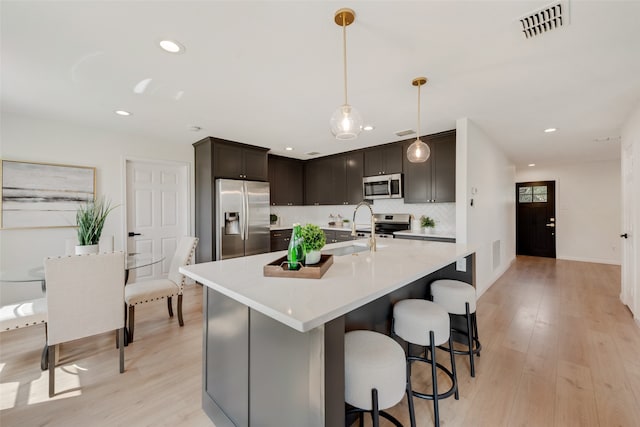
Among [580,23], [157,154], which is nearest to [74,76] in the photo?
[157,154]

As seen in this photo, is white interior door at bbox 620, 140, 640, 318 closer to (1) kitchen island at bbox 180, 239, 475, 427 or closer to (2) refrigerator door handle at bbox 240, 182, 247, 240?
(1) kitchen island at bbox 180, 239, 475, 427

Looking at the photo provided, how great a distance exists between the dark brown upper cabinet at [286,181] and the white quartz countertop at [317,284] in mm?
3665

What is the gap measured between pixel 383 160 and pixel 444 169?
43.1 inches

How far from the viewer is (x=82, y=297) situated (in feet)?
6.35

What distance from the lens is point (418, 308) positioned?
1681mm

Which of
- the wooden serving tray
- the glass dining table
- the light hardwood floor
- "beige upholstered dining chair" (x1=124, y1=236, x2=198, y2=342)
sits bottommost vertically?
the light hardwood floor

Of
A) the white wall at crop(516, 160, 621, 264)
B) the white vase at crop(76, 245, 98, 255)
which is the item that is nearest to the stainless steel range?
the white vase at crop(76, 245, 98, 255)

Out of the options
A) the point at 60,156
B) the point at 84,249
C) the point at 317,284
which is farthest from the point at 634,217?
the point at 60,156

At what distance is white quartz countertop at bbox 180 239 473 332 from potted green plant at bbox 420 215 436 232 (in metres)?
2.46

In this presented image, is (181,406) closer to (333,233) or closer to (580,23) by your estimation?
(580,23)

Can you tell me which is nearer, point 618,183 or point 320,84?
point 320,84

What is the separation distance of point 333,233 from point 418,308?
3.62m

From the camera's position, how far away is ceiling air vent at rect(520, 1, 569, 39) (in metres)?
A: 1.48

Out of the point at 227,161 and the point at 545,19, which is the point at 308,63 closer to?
the point at 545,19
